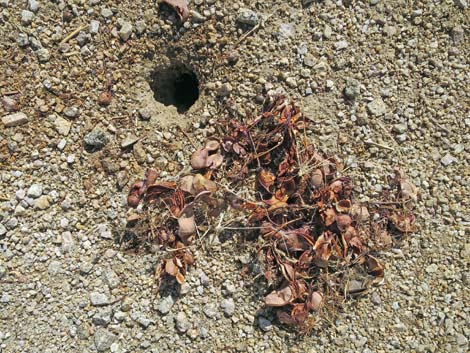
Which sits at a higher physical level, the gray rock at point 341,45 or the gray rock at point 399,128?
the gray rock at point 341,45

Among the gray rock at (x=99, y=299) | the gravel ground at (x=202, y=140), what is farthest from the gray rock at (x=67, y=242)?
the gray rock at (x=99, y=299)

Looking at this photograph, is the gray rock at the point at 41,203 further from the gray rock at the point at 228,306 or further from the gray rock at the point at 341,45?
the gray rock at the point at 341,45

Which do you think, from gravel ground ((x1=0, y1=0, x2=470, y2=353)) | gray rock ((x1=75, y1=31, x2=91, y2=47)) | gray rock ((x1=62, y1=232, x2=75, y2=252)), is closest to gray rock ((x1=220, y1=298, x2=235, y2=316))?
gravel ground ((x1=0, y1=0, x2=470, y2=353))

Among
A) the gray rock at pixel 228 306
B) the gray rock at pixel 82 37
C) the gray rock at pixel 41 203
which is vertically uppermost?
the gray rock at pixel 82 37

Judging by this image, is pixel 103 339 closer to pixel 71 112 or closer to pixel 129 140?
pixel 129 140

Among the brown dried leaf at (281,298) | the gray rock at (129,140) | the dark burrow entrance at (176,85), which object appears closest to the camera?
the brown dried leaf at (281,298)

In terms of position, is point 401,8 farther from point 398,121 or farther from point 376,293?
point 376,293

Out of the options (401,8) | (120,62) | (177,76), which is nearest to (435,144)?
(401,8)
